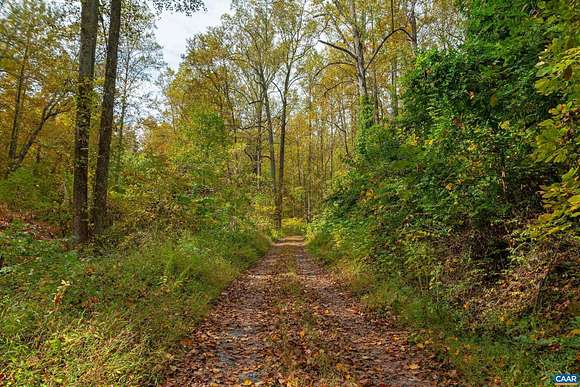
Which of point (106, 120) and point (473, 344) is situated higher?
point (106, 120)

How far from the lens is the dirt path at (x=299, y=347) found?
396 centimetres

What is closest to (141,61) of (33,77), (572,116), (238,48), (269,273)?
(238,48)

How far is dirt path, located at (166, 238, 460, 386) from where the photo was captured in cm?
396

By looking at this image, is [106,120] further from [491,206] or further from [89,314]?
[491,206]

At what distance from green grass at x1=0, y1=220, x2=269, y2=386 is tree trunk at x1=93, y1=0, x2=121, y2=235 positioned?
1820 millimetres

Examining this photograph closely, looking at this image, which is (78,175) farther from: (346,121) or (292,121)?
(292,121)

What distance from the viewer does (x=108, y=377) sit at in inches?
136

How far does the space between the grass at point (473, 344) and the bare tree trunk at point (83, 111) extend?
7.30m

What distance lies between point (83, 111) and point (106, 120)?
33.9 inches

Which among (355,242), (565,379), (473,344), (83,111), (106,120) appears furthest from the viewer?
(355,242)

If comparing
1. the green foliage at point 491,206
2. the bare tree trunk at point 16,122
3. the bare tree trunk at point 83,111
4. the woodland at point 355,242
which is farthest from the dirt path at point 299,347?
the bare tree trunk at point 16,122

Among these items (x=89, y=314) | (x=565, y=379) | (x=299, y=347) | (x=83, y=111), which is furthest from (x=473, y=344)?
(x=83, y=111)

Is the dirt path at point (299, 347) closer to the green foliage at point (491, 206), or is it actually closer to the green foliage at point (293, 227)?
the green foliage at point (491, 206)

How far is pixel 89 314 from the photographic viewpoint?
4.41 m
